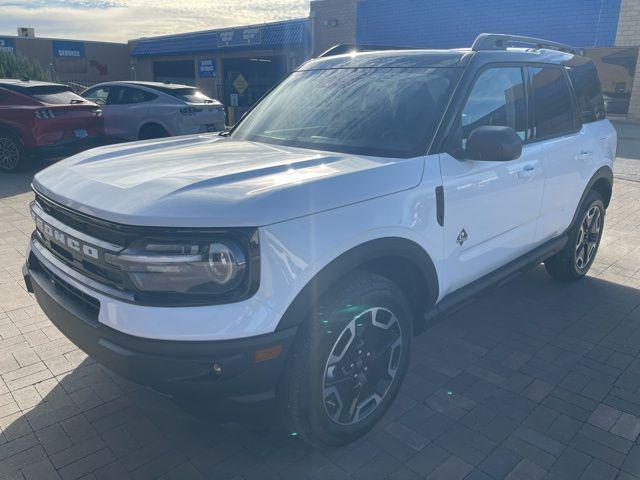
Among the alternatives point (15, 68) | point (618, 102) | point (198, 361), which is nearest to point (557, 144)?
point (198, 361)

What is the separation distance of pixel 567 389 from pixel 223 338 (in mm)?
2311

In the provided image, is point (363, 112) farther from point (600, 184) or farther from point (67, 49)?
point (67, 49)

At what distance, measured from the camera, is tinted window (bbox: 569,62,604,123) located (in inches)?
175

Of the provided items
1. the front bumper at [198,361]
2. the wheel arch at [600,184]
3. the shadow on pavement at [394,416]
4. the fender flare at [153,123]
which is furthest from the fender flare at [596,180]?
the fender flare at [153,123]

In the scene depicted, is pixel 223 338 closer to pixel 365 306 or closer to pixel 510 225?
pixel 365 306

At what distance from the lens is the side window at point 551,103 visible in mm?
3865

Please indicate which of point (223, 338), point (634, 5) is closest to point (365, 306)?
point (223, 338)

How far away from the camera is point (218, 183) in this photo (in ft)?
7.78

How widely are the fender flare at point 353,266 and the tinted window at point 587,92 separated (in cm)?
253

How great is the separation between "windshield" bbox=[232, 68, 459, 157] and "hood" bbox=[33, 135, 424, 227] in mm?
176

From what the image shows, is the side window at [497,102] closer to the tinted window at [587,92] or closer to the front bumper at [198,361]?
the tinted window at [587,92]

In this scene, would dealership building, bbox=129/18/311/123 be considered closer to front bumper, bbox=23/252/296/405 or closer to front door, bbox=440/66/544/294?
front door, bbox=440/66/544/294

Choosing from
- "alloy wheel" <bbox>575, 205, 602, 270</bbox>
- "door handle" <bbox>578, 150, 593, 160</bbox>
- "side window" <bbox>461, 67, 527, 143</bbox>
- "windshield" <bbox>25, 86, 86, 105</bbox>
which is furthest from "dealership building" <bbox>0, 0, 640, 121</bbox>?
"side window" <bbox>461, 67, 527, 143</bbox>

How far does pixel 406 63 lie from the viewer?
3.43 meters
